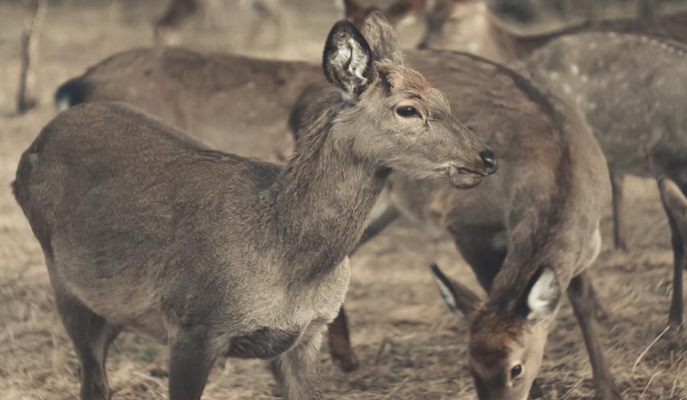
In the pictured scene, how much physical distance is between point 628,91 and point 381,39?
3100 mm

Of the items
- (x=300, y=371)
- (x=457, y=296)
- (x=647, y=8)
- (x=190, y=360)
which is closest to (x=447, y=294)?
(x=457, y=296)

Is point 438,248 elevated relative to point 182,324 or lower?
lower

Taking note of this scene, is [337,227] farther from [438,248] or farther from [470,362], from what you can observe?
[438,248]

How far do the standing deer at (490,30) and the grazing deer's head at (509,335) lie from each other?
12.3ft

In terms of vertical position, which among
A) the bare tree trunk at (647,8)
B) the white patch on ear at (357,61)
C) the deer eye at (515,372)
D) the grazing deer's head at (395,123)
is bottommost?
the bare tree trunk at (647,8)

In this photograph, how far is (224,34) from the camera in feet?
43.2

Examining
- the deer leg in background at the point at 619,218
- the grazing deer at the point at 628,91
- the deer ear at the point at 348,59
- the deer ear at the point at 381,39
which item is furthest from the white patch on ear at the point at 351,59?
the deer leg in background at the point at 619,218

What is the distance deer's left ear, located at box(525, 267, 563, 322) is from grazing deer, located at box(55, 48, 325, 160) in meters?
2.71

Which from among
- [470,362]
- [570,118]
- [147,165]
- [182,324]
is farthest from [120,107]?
[570,118]

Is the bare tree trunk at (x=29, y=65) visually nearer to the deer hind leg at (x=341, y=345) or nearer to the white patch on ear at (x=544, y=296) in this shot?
the deer hind leg at (x=341, y=345)

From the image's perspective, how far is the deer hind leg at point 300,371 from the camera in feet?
14.9

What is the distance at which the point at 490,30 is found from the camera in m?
8.73

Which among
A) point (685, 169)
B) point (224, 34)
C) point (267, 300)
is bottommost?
point (224, 34)

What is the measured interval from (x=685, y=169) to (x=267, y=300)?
11.1 ft
